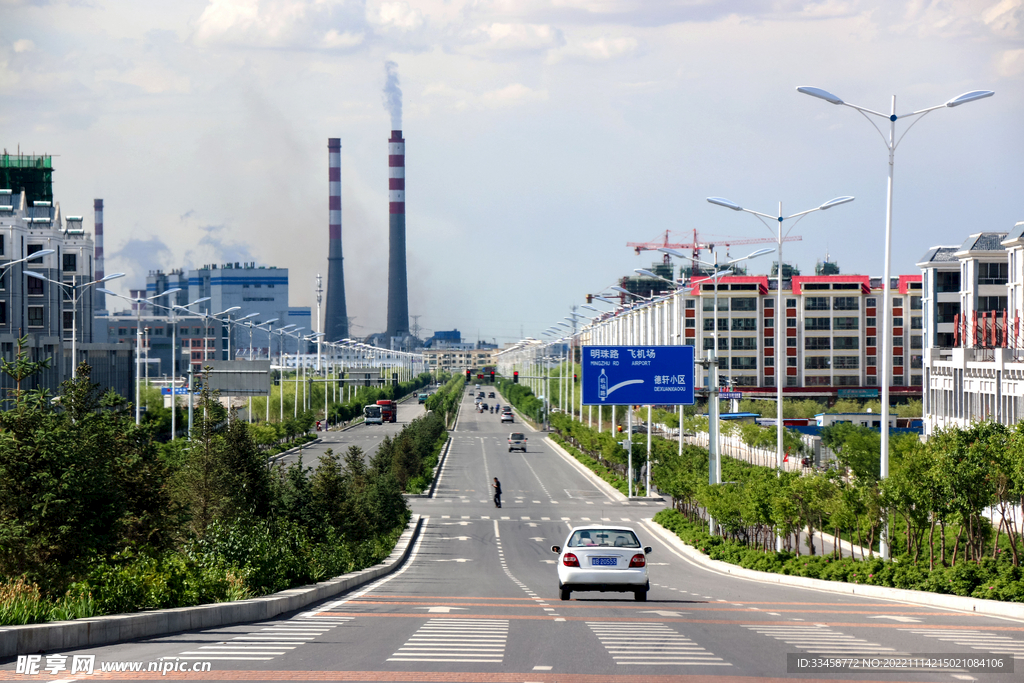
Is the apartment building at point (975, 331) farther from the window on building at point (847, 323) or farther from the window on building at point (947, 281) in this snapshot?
the window on building at point (847, 323)

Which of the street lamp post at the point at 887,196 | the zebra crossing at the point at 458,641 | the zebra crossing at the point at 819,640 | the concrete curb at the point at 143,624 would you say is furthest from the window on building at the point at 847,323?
the zebra crossing at the point at 458,641

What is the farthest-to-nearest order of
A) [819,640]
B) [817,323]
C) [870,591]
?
[817,323]
[870,591]
[819,640]

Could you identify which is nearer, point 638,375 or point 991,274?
point 638,375

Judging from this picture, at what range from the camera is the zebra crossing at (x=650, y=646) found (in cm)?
1163

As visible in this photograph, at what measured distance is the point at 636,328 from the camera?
15550 cm

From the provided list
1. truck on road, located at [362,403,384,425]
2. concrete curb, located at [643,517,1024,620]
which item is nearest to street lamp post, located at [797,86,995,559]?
concrete curb, located at [643,517,1024,620]

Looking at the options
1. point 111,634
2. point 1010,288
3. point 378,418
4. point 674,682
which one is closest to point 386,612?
point 111,634

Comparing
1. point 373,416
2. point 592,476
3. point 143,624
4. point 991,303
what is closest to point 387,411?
point 373,416

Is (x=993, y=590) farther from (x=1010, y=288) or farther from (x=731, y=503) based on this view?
(x=1010, y=288)

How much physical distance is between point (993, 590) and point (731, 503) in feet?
49.3

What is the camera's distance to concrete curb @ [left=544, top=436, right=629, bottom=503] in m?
61.5

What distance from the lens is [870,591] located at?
2388cm

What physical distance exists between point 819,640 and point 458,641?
442 centimetres

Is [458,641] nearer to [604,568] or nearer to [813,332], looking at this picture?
[604,568]
